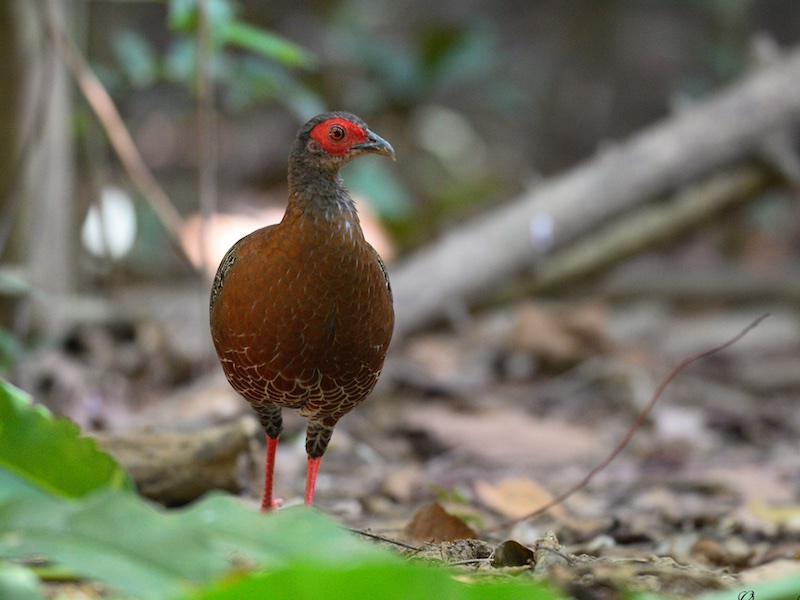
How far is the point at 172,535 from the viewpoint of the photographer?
5.44 ft

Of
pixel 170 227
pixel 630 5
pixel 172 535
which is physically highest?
pixel 630 5

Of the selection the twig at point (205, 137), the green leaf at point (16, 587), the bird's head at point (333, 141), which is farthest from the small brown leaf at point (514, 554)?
the twig at point (205, 137)

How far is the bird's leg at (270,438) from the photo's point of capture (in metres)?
3.34

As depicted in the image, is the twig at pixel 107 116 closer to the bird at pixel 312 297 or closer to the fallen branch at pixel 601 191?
the fallen branch at pixel 601 191

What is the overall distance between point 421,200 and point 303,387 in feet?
28.0

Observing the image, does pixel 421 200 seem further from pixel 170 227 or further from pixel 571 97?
pixel 170 227

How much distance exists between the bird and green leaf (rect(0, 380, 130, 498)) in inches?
29.4

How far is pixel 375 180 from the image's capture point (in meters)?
8.58

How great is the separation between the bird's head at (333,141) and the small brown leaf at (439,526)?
1.16m

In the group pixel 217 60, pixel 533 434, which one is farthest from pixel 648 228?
pixel 217 60

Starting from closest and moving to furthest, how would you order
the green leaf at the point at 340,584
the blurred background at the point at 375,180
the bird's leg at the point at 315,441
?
the green leaf at the point at 340,584 < the bird's leg at the point at 315,441 < the blurred background at the point at 375,180

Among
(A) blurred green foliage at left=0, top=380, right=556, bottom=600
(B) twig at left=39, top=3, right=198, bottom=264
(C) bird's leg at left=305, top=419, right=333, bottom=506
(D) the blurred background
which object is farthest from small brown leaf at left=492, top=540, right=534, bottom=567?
(B) twig at left=39, top=3, right=198, bottom=264

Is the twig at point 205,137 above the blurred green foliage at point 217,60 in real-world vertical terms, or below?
below

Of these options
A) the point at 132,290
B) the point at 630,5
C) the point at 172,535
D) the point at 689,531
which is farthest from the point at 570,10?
the point at 172,535
